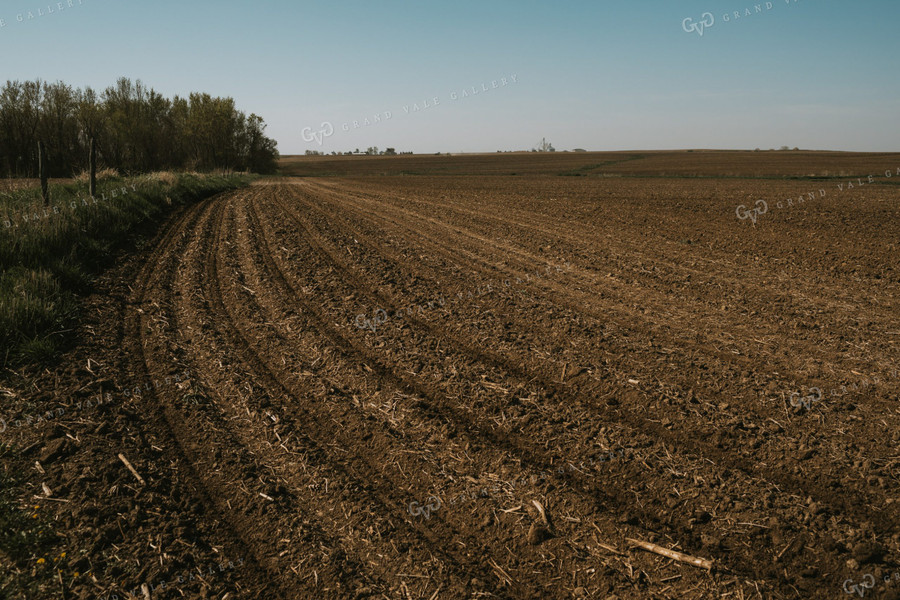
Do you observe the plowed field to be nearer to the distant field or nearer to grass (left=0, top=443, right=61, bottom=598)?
grass (left=0, top=443, right=61, bottom=598)

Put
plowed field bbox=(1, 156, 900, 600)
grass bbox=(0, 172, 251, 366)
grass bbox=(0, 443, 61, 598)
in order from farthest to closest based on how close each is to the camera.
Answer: grass bbox=(0, 172, 251, 366) < plowed field bbox=(1, 156, 900, 600) < grass bbox=(0, 443, 61, 598)

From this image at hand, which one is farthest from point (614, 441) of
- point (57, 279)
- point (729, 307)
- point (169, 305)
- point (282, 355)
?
point (57, 279)

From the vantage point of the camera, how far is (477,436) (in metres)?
4.32

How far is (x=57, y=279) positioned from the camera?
7633mm

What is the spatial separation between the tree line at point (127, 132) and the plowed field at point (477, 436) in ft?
90.3

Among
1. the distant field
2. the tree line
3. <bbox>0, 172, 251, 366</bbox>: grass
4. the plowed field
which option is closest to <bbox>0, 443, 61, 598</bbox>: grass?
the plowed field

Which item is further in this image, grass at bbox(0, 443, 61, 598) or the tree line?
the tree line

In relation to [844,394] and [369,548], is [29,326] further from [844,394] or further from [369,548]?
[844,394]

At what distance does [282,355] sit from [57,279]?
14.9 ft

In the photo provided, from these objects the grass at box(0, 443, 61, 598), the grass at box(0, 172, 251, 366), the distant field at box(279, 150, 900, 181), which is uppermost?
the distant field at box(279, 150, 900, 181)

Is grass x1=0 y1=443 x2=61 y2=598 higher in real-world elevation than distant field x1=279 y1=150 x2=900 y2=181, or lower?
lower

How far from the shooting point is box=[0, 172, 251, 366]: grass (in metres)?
5.86

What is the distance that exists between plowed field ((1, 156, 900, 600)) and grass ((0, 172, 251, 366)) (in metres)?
0.52

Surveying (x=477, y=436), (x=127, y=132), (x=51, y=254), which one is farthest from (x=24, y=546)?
(x=127, y=132)
